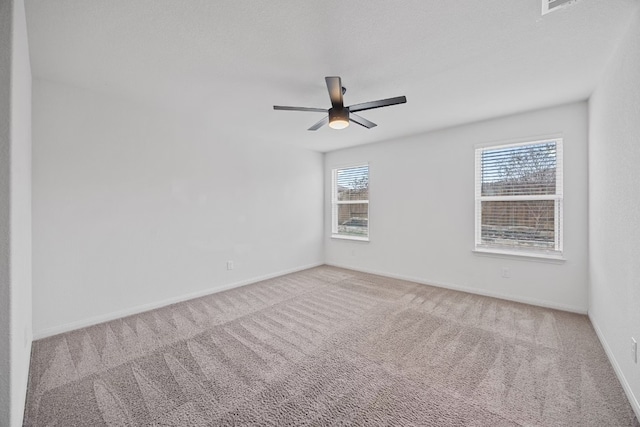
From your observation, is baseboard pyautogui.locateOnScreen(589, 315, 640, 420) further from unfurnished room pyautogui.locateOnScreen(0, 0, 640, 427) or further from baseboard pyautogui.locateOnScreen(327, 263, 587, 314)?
baseboard pyautogui.locateOnScreen(327, 263, 587, 314)

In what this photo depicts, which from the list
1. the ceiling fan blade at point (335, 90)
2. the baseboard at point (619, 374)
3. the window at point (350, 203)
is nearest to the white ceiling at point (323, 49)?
the ceiling fan blade at point (335, 90)

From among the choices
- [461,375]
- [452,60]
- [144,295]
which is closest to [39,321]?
[144,295]

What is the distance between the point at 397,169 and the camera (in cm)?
471

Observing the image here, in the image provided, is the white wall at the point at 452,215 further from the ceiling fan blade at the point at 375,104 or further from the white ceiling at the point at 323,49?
the ceiling fan blade at the point at 375,104

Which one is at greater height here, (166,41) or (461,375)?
(166,41)

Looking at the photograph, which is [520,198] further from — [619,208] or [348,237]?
[348,237]

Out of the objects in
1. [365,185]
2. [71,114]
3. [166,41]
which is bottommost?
[365,185]

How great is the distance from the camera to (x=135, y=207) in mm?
3205

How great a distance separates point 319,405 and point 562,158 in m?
3.84

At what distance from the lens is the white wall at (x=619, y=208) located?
1.71 m

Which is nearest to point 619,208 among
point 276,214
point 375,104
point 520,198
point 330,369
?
point 520,198

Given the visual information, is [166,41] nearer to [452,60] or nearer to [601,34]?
[452,60]

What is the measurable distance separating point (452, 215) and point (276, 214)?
2951mm

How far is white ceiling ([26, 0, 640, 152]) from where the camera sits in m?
1.67
